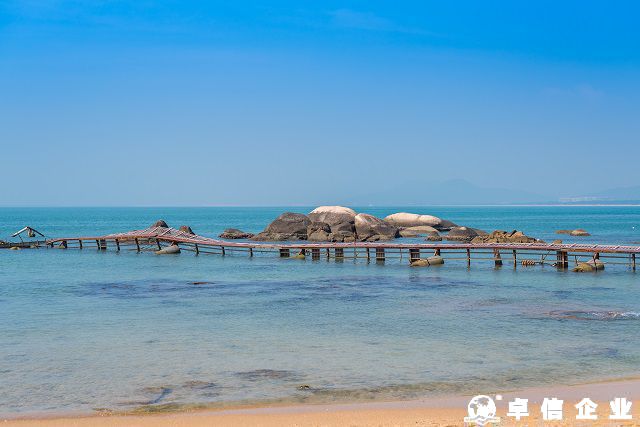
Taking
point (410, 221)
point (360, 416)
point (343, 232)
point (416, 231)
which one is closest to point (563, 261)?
point (343, 232)

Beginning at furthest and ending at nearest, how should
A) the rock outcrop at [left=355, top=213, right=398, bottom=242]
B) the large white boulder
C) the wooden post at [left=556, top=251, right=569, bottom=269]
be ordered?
the large white boulder, the rock outcrop at [left=355, top=213, right=398, bottom=242], the wooden post at [left=556, top=251, right=569, bottom=269]

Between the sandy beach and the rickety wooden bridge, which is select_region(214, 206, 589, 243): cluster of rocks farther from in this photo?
the sandy beach

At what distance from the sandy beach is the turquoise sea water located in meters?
0.69

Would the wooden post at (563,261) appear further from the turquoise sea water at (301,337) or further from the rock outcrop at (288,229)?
the rock outcrop at (288,229)

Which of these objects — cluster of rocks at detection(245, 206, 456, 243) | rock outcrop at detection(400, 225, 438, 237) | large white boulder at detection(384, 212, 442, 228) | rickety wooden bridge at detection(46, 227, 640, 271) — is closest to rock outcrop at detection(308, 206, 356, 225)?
cluster of rocks at detection(245, 206, 456, 243)

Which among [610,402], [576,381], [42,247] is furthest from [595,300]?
[42,247]

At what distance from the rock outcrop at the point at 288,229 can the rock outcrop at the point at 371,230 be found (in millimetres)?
4952

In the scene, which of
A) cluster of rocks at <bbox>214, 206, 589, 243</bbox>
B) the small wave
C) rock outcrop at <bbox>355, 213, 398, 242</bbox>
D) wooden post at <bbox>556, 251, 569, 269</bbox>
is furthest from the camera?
rock outcrop at <bbox>355, 213, 398, 242</bbox>

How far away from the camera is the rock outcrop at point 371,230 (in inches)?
2377

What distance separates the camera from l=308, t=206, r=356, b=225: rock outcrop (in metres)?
61.9

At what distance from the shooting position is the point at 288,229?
6234 centimetres

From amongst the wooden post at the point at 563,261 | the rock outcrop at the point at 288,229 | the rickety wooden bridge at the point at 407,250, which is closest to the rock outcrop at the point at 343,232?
the rock outcrop at the point at 288,229

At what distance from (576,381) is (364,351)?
15.9 feet

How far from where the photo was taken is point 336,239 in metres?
57.8
